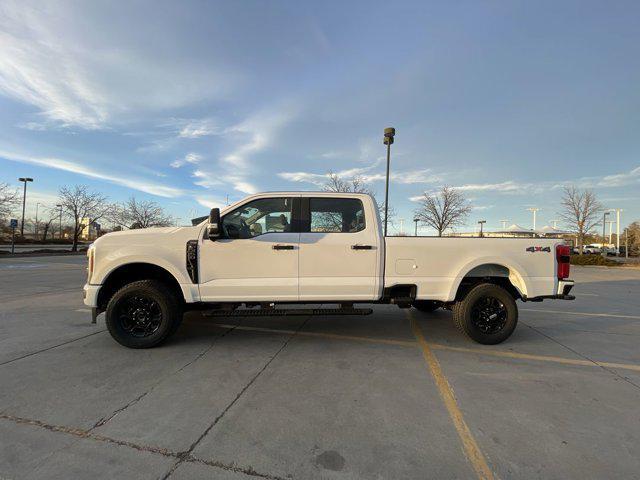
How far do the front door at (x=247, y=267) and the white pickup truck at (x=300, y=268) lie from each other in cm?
1

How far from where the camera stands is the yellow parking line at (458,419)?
2234mm

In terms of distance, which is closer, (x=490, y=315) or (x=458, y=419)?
(x=458, y=419)

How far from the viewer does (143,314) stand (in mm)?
4441

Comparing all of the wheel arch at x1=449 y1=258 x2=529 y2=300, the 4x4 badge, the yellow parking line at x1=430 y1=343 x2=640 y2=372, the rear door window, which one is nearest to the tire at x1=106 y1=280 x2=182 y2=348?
the rear door window

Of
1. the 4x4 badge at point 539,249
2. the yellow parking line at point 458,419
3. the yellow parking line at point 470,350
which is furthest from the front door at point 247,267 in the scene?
the 4x4 badge at point 539,249

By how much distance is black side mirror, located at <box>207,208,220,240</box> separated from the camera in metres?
4.11

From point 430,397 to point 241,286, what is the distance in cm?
257

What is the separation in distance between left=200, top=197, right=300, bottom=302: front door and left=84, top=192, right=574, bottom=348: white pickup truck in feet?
0.04

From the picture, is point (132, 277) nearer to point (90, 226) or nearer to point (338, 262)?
point (338, 262)

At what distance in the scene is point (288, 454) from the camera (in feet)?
7.70

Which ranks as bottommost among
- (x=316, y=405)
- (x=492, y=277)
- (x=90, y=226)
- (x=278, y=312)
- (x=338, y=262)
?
(x=316, y=405)

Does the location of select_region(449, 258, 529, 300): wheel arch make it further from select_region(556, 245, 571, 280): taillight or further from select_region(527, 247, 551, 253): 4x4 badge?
select_region(556, 245, 571, 280): taillight

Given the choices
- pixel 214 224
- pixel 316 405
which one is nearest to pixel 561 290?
pixel 316 405

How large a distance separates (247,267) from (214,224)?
0.70m
